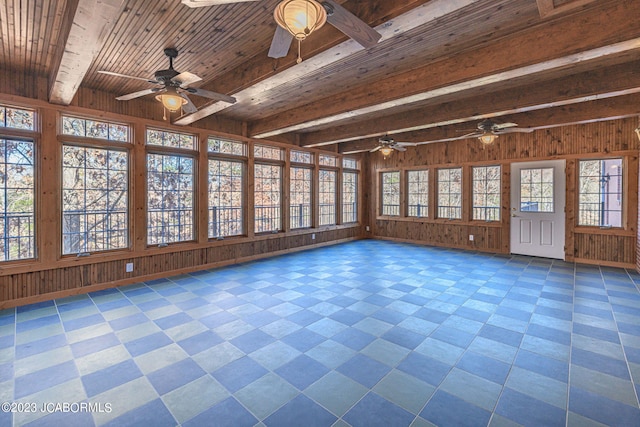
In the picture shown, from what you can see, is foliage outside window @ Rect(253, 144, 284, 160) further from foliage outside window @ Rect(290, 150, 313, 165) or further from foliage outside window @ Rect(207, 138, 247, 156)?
foliage outside window @ Rect(290, 150, 313, 165)

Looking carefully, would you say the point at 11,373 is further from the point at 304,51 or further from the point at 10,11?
the point at 304,51

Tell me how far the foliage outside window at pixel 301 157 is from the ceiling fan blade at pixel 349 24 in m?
5.52

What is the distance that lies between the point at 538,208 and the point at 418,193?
2.92m

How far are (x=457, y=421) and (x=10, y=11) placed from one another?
4789 millimetres

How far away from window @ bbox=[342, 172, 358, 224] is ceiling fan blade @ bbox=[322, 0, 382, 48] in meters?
7.08

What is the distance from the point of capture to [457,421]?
1906 millimetres

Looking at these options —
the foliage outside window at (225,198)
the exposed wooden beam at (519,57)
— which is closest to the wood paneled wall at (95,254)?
the foliage outside window at (225,198)

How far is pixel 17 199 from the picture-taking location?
4027mm

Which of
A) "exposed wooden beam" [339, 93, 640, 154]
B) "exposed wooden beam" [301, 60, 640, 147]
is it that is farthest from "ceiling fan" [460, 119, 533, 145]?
"exposed wooden beam" [301, 60, 640, 147]

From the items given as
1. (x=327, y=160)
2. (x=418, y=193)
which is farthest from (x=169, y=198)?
(x=418, y=193)

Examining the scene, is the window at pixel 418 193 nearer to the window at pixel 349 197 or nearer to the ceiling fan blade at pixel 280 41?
the window at pixel 349 197

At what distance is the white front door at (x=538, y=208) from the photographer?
6.51m

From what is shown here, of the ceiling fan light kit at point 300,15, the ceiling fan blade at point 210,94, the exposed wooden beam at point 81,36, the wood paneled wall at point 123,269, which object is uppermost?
the exposed wooden beam at point 81,36

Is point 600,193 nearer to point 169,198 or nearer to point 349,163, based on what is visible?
point 349,163
